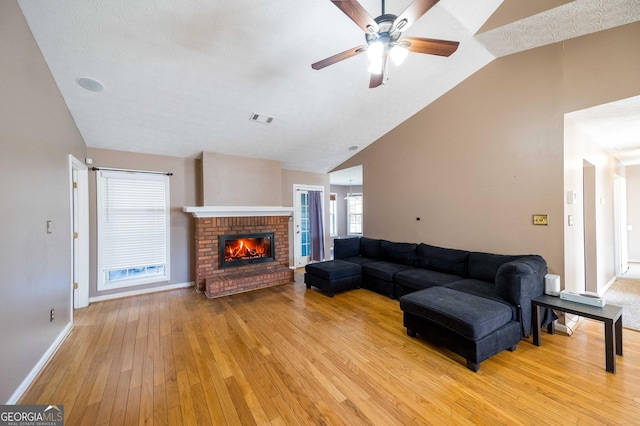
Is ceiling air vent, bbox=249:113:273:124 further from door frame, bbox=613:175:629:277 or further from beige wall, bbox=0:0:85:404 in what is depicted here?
door frame, bbox=613:175:629:277

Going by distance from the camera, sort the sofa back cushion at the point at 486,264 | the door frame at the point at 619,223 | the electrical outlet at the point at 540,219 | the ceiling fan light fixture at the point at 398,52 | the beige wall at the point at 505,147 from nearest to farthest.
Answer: the ceiling fan light fixture at the point at 398,52, the beige wall at the point at 505,147, the electrical outlet at the point at 540,219, the sofa back cushion at the point at 486,264, the door frame at the point at 619,223

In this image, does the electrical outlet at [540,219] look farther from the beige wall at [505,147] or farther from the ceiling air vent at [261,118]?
the ceiling air vent at [261,118]

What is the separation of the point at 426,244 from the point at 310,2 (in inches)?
147

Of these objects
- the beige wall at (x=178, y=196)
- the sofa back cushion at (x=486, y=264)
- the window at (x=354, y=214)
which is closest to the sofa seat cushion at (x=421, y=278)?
the sofa back cushion at (x=486, y=264)

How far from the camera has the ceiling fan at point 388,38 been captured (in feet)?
5.41

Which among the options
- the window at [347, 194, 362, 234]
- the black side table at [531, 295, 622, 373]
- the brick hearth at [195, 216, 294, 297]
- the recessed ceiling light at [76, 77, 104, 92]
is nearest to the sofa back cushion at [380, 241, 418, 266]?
the black side table at [531, 295, 622, 373]

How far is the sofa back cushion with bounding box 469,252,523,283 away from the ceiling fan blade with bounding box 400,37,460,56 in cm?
261

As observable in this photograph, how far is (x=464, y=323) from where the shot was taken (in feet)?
7.20

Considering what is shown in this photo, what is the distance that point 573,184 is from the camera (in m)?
3.07

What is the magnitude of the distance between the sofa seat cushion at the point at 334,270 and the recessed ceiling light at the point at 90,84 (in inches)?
148

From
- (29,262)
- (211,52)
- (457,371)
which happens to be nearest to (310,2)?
(211,52)

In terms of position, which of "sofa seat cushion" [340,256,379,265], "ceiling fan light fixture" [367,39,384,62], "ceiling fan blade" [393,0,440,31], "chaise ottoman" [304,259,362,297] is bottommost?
"chaise ottoman" [304,259,362,297]

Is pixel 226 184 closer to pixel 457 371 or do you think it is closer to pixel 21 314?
pixel 21 314

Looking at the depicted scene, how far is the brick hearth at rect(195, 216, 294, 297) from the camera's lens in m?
4.29
